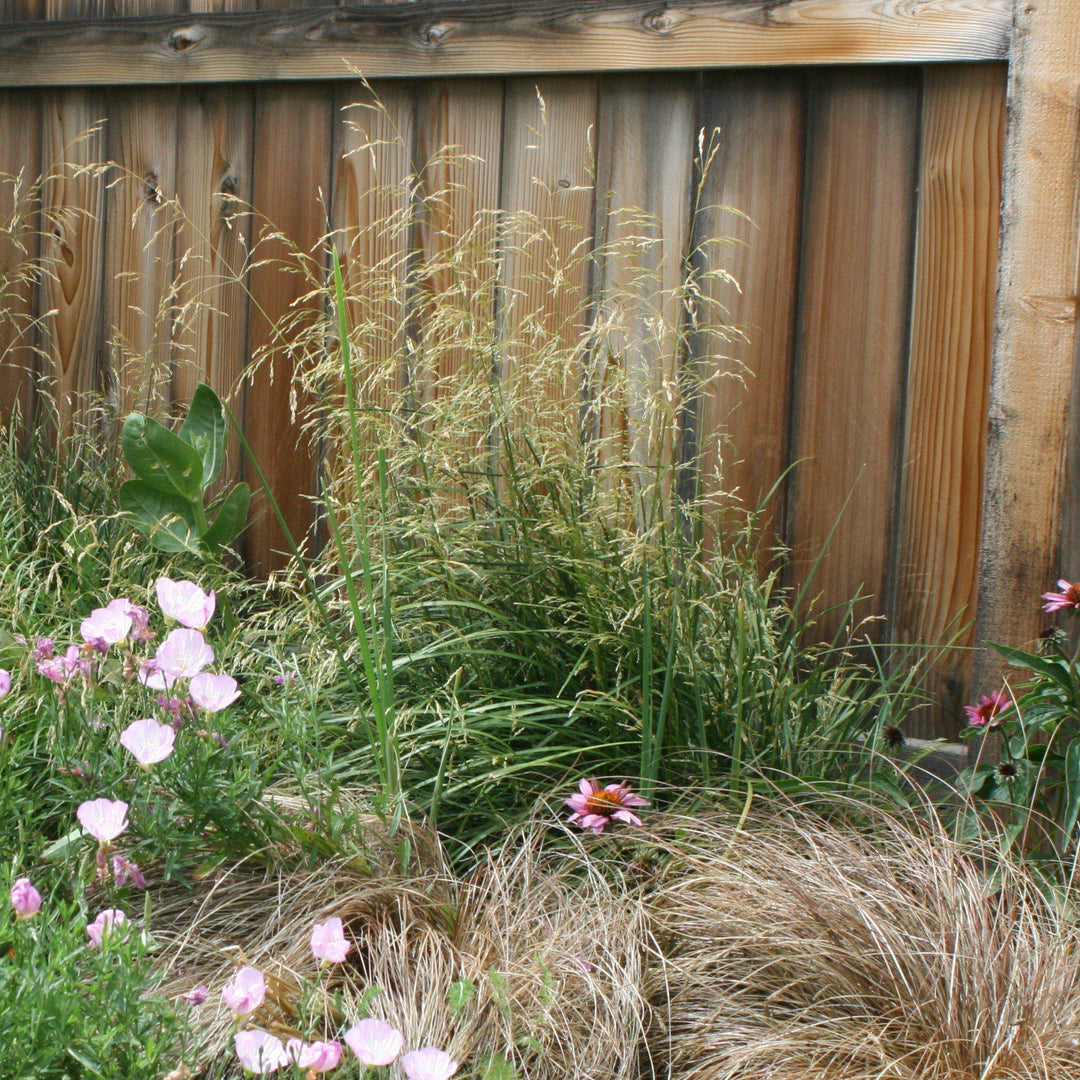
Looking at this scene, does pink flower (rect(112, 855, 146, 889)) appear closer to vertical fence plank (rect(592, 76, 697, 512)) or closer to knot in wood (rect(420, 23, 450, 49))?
vertical fence plank (rect(592, 76, 697, 512))

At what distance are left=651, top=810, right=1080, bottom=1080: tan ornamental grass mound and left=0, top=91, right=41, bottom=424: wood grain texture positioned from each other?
230cm

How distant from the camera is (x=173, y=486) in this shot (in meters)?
2.35

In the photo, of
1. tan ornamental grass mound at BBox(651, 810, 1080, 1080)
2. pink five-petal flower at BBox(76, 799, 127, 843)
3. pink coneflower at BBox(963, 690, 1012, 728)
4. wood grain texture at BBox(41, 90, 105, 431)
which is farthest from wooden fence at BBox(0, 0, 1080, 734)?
pink five-petal flower at BBox(76, 799, 127, 843)

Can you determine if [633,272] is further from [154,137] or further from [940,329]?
[154,137]

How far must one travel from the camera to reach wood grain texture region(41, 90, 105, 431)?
2941 millimetres

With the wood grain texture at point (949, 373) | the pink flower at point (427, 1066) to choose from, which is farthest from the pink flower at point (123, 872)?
the wood grain texture at point (949, 373)

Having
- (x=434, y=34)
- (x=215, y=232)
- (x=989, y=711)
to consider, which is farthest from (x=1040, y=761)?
(x=215, y=232)

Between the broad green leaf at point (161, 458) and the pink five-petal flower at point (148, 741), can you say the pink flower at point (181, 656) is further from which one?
the broad green leaf at point (161, 458)

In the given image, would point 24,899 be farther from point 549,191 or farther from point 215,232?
point 215,232

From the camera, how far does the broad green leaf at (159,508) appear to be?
91.4 inches

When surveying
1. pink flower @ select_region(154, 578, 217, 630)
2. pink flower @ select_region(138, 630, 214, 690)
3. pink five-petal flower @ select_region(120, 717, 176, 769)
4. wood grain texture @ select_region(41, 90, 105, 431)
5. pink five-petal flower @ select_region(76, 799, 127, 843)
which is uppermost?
wood grain texture @ select_region(41, 90, 105, 431)

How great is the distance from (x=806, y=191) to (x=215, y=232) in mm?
1429

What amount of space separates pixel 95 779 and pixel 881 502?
1.52 metres

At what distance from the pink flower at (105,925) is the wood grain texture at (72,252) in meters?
2.04
